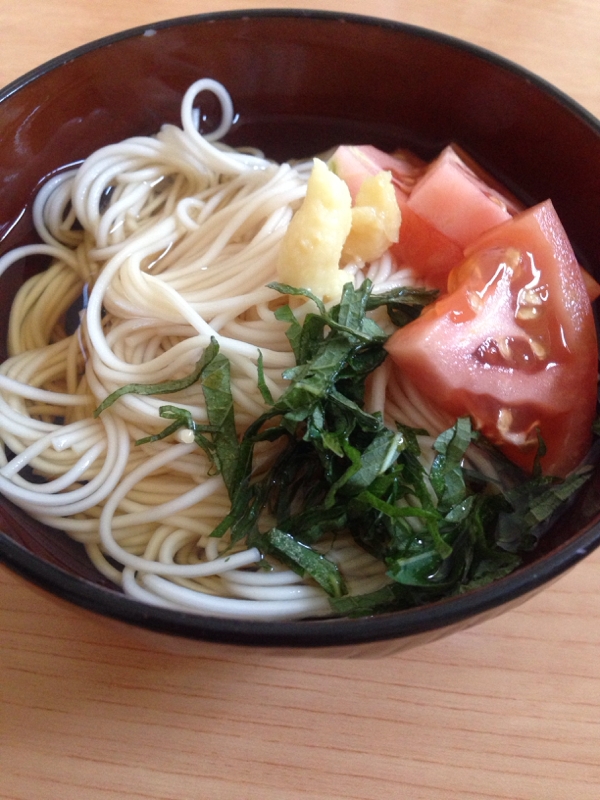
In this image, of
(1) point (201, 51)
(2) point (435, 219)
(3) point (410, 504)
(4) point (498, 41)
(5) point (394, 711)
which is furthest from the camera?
(4) point (498, 41)

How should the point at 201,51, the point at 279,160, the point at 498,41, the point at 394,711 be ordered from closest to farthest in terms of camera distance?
the point at 394,711 → the point at 201,51 → the point at 279,160 → the point at 498,41

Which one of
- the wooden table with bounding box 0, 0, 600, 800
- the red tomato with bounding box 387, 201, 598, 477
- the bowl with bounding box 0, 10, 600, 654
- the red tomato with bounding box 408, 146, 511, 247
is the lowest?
the wooden table with bounding box 0, 0, 600, 800

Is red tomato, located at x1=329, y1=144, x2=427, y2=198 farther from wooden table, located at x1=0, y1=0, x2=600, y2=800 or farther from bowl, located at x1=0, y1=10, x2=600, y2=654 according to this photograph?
wooden table, located at x1=0, y1=0, x2=600, y2=800

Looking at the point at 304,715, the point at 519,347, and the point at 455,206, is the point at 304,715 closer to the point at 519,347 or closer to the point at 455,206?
the point at 519,347

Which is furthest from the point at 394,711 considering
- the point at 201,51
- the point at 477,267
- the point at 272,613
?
the point at 201,51

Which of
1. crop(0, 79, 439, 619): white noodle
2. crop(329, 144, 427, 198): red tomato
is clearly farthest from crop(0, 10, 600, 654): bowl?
crop(329, 144, 427, 198): red tomato

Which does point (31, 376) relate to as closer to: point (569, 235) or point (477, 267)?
point (477, 267)
